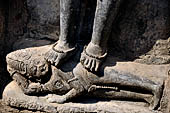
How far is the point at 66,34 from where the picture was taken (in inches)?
78.1

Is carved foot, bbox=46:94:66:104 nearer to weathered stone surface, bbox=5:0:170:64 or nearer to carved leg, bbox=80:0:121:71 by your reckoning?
carved leg, bbox=80:0:121:71

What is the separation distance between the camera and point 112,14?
1863mm

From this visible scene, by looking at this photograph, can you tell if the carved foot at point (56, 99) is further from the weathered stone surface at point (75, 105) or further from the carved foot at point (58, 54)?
the carved foot at point (58, 54)

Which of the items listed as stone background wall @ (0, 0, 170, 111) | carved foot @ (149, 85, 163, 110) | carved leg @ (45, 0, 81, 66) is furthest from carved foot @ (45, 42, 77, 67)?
carved foot @ (149, 85, 163, 110)

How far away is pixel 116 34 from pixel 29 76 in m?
0.69

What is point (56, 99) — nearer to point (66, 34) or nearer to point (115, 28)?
point (66, 34)

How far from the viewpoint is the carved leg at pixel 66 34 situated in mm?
1906

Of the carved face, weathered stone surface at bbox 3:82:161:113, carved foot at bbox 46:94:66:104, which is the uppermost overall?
the carved face

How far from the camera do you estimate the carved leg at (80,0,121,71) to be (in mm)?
1830

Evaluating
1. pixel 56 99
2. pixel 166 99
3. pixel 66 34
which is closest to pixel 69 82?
pixel 56 99

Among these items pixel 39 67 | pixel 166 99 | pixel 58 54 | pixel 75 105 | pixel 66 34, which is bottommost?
pixel 75 105

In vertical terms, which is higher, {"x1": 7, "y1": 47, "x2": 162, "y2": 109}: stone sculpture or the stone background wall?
the stone background wall

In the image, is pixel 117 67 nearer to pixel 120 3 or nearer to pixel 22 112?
pixel 120 3

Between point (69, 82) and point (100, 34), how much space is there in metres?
0.40
